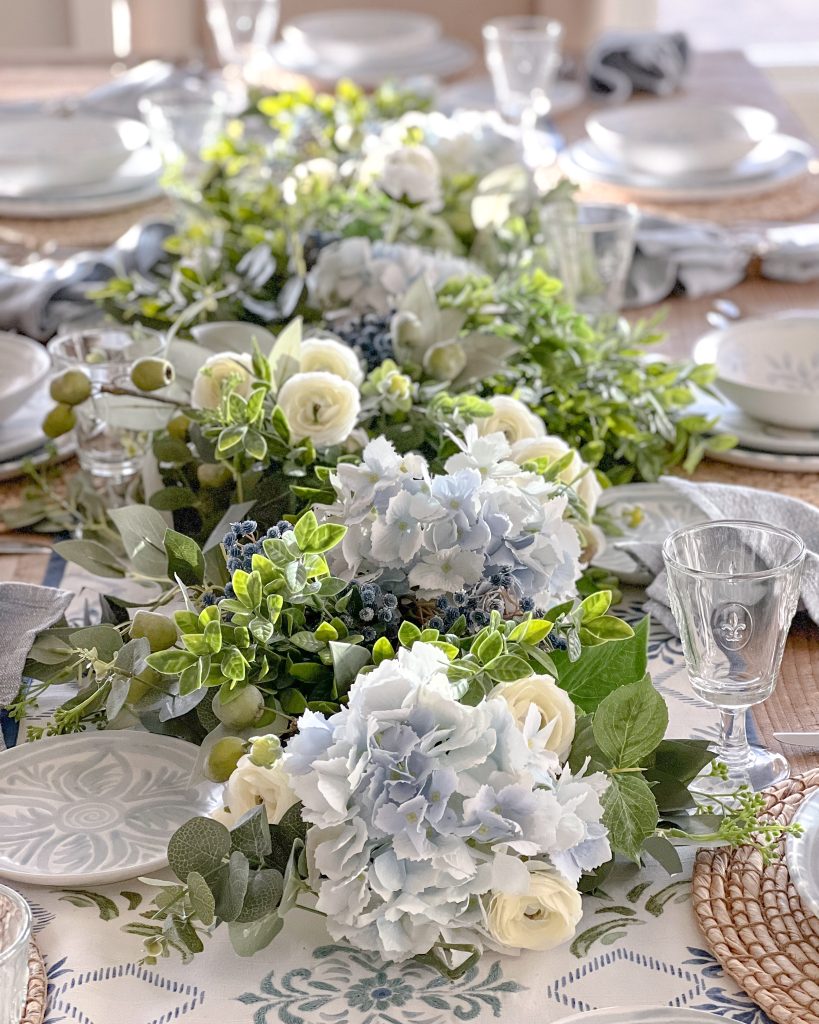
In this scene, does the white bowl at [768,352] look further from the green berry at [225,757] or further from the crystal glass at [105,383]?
the green berry at [225,757]

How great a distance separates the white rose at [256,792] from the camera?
2.22 ft

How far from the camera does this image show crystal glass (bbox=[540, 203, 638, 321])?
1.42 meters

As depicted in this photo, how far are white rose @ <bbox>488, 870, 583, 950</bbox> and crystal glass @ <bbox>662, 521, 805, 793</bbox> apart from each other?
15 centimetres

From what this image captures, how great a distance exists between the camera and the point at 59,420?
109cm

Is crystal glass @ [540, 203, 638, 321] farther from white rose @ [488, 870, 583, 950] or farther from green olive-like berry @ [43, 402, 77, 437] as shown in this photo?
white rose @ [488, 870, 583, 950]

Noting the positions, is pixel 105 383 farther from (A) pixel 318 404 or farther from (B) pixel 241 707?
(B) pixel 241 707

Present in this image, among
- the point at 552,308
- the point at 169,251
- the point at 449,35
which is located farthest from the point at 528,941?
the point at 449,35

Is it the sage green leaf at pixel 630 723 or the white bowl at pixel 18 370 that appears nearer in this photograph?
the sage green leaf at pixel 630 723

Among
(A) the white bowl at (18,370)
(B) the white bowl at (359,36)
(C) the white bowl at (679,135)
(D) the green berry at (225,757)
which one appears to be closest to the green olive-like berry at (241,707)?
(D) the green berry at (225,757)

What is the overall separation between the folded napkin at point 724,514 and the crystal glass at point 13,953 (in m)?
0.52

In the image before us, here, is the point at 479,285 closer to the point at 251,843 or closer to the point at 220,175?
the point at 220,175

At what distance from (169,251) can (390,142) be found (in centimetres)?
30

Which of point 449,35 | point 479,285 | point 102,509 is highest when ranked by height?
point 479,285

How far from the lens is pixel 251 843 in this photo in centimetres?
67
